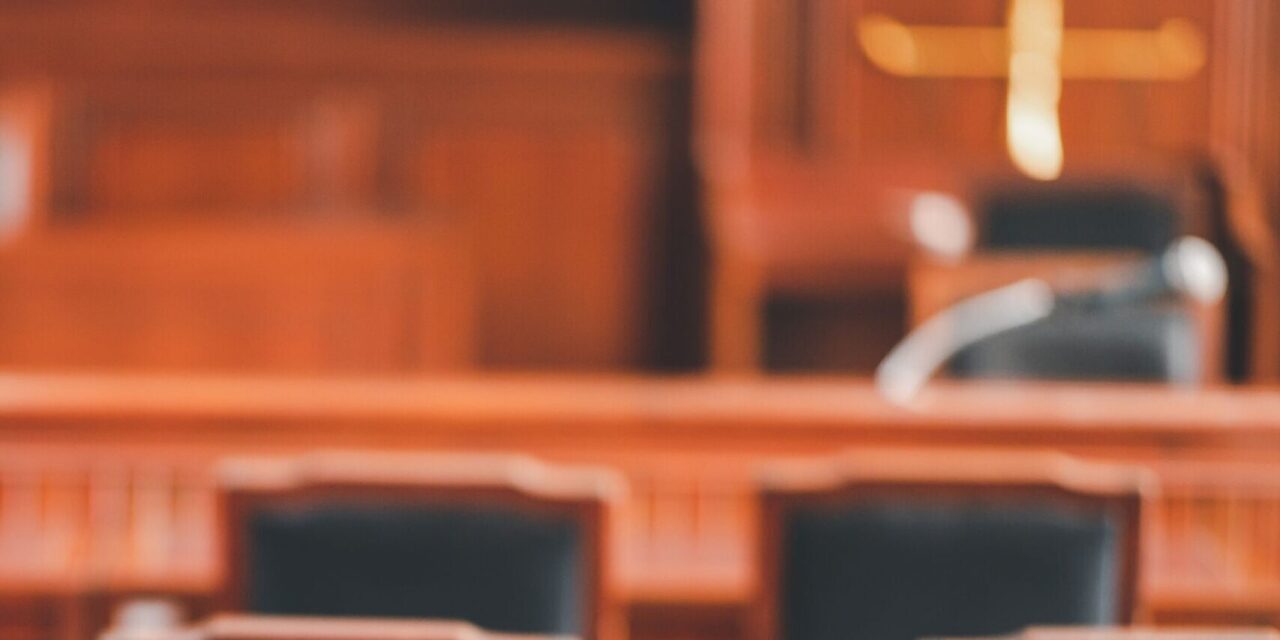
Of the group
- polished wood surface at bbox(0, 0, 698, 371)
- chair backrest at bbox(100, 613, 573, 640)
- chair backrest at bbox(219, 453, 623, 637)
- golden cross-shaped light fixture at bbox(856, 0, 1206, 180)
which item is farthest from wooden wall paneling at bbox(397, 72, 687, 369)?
chair backrest at bbox(100, 613, 573, 640)

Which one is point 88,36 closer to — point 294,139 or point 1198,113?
point 294,139

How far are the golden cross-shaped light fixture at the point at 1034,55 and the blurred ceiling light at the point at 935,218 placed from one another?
0.25 meters

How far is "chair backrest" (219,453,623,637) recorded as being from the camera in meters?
1.71

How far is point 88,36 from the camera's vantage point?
5.13 m

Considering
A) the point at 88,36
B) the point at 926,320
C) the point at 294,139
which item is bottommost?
the point at 926,320

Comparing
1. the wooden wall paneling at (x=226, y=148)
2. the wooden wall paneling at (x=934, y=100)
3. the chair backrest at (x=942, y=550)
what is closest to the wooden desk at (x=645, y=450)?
the chair backrest at (x=942, y=550)

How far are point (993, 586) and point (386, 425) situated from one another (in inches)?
39.0

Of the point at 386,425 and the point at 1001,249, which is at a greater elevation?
the point at 1001,249

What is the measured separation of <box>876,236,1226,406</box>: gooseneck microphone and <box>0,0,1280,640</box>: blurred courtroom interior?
0.04 feet

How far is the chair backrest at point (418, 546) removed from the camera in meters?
1.71

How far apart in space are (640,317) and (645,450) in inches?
115

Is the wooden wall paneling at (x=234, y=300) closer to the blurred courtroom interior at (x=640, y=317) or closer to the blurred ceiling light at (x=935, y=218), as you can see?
the blurred courtroom interior at (x=640, y=317)

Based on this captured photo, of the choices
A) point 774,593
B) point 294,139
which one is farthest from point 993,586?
point 294,139

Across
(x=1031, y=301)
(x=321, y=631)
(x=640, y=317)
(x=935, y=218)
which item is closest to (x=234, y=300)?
(x=640, y=317)
